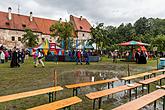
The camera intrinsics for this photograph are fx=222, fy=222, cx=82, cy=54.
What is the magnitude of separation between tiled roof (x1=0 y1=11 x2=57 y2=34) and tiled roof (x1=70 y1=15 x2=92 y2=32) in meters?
7.62

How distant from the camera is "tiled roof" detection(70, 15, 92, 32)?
238ft

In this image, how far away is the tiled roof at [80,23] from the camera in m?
72.6

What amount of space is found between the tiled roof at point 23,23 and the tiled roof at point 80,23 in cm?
762

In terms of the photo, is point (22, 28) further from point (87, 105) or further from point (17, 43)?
point (87, 105)

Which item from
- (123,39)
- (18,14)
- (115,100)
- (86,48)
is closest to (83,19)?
(123,39)

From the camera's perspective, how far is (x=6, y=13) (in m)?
62.1

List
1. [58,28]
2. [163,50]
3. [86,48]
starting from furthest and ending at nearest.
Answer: [163,50], [58,28], [86,48]

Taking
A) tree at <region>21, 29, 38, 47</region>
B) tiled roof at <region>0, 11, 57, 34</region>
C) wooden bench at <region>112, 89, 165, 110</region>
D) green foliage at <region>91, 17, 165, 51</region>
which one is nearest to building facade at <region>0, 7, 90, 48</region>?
tiled roof at <region>0, 11, 57, 34</region>

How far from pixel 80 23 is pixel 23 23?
1990cm

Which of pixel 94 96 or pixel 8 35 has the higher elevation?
pixel 8 35

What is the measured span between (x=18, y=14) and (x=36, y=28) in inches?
257

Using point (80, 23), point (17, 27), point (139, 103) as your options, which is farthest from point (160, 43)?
point (139, 103)

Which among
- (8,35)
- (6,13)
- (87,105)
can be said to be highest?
(6,13)

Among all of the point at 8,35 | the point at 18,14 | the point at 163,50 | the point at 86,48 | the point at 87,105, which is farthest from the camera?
the point at 18,14
